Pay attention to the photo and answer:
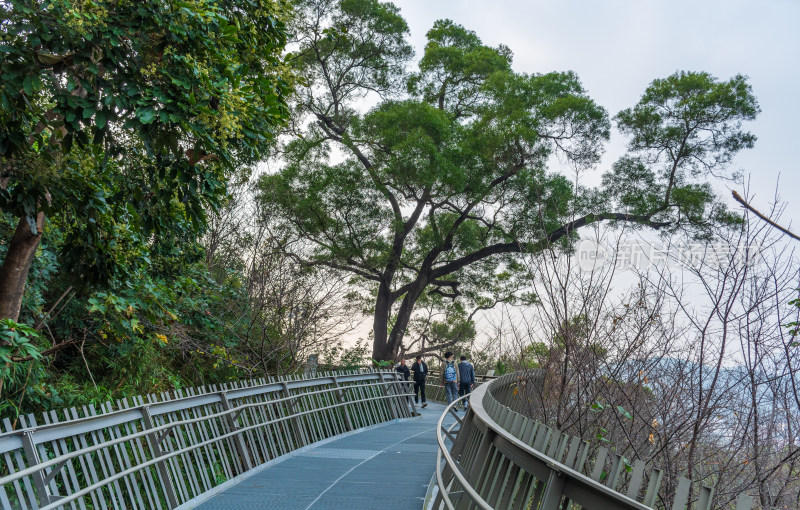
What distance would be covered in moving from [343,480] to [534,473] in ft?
15.7

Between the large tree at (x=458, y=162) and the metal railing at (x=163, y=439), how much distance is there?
889 cm

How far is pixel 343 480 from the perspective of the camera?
26.7 feet

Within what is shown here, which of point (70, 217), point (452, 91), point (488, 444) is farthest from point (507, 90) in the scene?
point (488, 444)

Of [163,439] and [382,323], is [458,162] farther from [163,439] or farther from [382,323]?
[163,439]

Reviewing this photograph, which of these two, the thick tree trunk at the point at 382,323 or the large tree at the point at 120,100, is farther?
the thick tree trunk at the point at 382,323

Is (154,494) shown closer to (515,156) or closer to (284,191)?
(284,191)

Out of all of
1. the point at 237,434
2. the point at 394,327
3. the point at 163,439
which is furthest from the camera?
the point at 394,327

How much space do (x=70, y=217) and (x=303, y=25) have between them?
2041cm

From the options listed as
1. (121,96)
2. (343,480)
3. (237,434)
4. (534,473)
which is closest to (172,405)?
(237,434)

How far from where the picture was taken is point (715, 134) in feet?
77.3

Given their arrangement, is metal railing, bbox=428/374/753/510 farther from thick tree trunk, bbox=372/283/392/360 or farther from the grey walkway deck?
thick tree trunk, bbox=372/283/392/360

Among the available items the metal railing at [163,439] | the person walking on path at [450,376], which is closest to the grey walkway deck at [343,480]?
the metal railing at [163,439]

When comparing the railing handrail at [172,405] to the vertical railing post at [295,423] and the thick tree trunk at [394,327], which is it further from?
the thick tree trunk at [394,327]

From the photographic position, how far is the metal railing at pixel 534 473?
295cm
